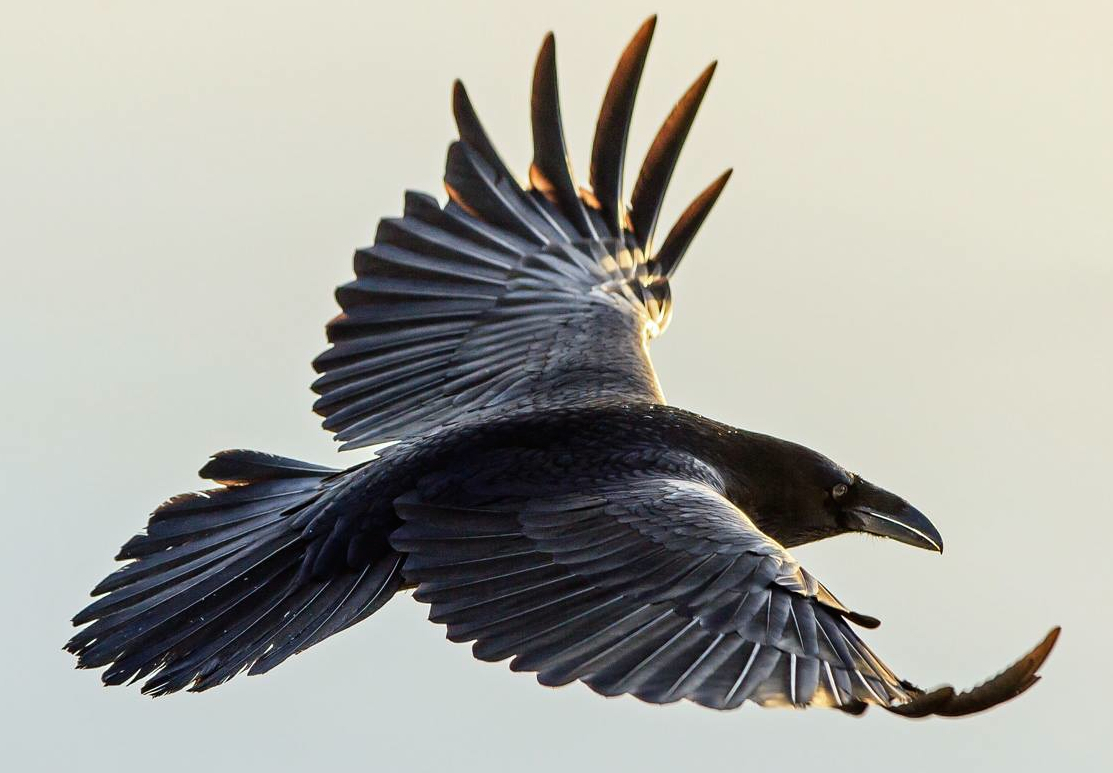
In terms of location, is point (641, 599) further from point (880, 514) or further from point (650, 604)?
point (880, 514)

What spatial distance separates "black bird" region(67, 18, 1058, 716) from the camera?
17.5ft

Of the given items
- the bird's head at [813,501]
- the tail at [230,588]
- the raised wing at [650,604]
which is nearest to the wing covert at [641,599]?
the raised wing at [650,604]

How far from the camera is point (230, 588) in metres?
6.41

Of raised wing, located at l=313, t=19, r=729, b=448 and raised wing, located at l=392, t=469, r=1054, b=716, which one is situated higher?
raised wing, located at l=313, t=19, r=729, b=448

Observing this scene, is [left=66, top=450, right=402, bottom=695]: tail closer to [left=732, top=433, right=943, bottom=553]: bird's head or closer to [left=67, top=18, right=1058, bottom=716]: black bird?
[left=67, top=18, right=1058, bottom=716]: black bird

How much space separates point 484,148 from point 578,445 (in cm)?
257

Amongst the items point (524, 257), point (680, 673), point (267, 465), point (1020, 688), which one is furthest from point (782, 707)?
point (524, 257)

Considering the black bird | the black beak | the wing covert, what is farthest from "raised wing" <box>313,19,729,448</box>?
the wing covert

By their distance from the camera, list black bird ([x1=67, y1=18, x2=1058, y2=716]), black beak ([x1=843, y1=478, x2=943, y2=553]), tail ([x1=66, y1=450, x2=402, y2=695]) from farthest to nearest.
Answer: black beak ([x1=843, y1=478, x2=943, y2=553]), tail ([x1=66, y1=450, x2=402, y2=695]), black bird ([x1=67, y1=18, x2=1058, y2=716])

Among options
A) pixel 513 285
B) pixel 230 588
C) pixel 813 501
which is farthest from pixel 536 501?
pixel 513 285

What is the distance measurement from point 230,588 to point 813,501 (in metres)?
2.20

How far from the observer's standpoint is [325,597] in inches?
244

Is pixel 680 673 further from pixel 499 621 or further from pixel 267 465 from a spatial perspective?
pixel 267 465

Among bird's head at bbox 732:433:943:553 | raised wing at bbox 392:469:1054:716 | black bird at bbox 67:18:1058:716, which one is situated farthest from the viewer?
bird's head at bbox 732:433:943:553
